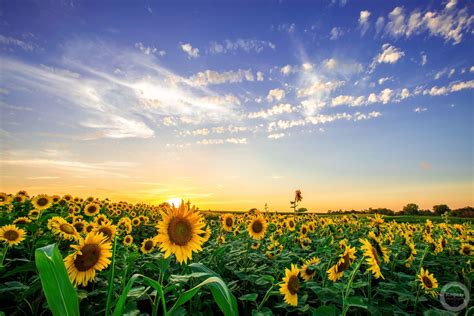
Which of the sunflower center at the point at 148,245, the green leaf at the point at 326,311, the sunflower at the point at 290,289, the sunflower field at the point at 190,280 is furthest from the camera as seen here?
the sunflower center at the point at 148,245

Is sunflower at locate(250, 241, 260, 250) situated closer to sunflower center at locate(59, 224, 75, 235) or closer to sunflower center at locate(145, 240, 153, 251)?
sunflower center at locate(145, 240, 153, 251)

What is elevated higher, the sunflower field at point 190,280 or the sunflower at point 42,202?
the sunflower at point 42,202

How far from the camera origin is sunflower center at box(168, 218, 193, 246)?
2.87 m

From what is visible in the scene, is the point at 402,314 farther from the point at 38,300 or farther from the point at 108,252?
the point at 38,300

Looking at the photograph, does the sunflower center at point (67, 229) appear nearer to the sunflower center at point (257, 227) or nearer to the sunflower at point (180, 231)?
the sunflower at point (180, 231)

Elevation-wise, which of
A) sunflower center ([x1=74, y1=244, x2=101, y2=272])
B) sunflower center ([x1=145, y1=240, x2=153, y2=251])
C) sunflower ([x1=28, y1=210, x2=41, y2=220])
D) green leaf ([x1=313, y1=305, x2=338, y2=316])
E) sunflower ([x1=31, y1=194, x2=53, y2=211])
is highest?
sunflower ([x1=31, y1=194, x2=53, y2=211])

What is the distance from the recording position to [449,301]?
3119 millimetres

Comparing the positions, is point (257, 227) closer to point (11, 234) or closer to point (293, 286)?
point (293, 286)

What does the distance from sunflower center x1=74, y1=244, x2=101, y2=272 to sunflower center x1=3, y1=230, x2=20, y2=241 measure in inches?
106

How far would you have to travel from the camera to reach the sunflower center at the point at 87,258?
9.17 ft

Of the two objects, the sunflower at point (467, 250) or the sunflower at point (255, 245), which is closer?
the sunflower at point (467, 250)

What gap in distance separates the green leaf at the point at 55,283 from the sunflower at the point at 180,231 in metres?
1.17

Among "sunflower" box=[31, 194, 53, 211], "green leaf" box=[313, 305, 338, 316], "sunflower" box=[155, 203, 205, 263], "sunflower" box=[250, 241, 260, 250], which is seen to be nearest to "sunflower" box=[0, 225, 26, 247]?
"sunflower" box=[155, 203, 205, 263]

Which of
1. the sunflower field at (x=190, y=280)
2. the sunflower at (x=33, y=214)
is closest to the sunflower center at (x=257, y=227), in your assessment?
the sunflower field at (x=190, y=280)
